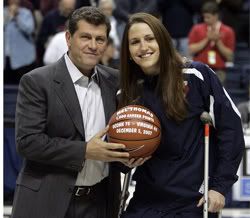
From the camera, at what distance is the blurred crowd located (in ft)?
35.9

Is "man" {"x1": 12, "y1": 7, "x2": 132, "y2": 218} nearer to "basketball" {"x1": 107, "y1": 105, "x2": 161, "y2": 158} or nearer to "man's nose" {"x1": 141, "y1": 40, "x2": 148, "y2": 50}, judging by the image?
"basketball" {"x1": 107, "y1": 105, "x2": 161, "y2": 158}

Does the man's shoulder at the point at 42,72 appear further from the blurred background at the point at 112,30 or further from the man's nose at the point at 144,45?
the blurred background at the point at 112,30

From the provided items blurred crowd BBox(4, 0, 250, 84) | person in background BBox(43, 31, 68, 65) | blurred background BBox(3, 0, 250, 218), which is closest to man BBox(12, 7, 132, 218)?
blurred background BBox(3, 0, 250, 218)

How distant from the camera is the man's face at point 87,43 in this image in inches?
190

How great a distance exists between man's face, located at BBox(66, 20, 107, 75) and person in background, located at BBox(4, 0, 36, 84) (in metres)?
6.17

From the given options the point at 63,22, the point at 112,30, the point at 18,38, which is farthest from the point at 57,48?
the point at 112,30

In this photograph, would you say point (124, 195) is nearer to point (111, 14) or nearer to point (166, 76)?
point (166, 76)

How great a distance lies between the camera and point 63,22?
11.2 m

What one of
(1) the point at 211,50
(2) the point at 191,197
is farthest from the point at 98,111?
(1) the point at 211,50

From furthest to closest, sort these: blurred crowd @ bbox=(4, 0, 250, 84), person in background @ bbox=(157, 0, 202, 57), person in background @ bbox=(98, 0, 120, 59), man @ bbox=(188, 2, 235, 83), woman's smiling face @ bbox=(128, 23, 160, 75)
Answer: person in background @ bbox=(157, 0, 202, 57), person in background @ bbox=(98, 0, 120, 59), blurred crowd @ bbox=(4, 0, 250, 84), man @ bbox=(188, 2, 235, 83), woman's smiling face @ bbox=(128, 23, 160, 75)

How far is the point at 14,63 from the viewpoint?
11031 millimetres

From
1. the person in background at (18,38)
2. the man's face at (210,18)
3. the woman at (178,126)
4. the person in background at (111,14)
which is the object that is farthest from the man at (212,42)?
the woman at (178,126)

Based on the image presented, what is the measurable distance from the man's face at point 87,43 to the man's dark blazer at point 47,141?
18 centimetres

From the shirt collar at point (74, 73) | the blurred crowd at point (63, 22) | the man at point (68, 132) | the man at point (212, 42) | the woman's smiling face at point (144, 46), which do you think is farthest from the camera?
the blurred crowd at point (63, 22)
